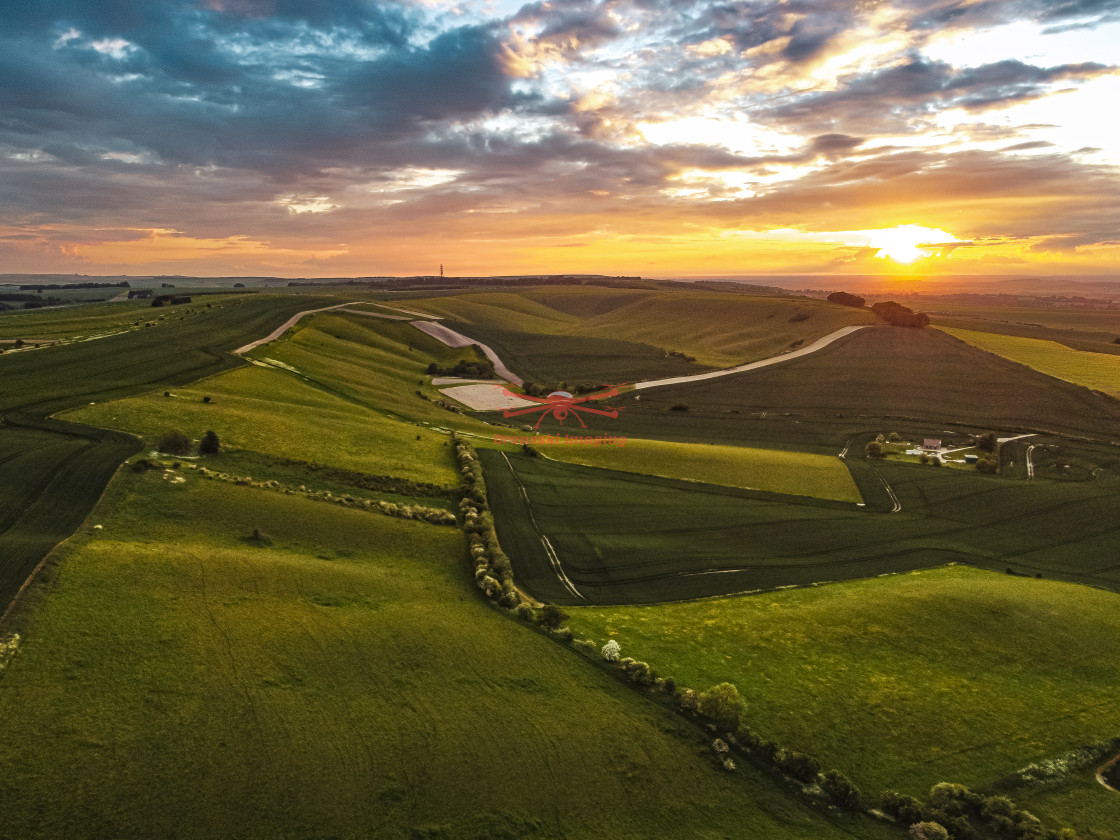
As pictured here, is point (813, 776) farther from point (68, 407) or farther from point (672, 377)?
point (672, 377)

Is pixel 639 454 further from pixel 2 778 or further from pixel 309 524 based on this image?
pixel 2 778

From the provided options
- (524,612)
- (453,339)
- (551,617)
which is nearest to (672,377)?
(453,339)

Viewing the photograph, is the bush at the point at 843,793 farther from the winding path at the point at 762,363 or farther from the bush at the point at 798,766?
the winding path at the point at 762,363

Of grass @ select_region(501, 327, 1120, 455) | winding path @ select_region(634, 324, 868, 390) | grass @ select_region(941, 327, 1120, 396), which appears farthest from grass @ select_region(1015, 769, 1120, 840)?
grass @ select_region(941, 327, 1120, 396)

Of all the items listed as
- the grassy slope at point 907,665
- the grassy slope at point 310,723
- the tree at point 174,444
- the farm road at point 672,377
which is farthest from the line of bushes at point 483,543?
the farm road at point 672,377

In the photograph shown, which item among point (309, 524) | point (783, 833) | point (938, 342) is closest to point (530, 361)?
point (938, 342)
